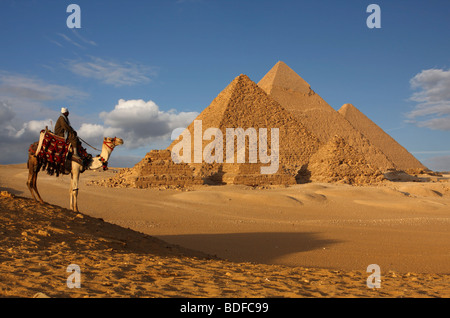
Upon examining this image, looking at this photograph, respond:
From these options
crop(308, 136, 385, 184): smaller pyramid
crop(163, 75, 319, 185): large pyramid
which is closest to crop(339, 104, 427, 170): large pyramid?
crop(163, 75, 319, 185): large pyramid

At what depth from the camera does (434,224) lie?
44.2 ft

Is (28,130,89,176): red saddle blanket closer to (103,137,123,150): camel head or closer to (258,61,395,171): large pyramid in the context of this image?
(103,137,123,150): camel head

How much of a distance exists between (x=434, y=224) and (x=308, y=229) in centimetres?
524

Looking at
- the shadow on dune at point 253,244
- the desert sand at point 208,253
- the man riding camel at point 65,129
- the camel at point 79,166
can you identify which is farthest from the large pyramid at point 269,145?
the man riding camel at point 65,129

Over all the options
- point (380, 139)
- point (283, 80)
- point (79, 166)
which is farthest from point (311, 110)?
point (79, 166)

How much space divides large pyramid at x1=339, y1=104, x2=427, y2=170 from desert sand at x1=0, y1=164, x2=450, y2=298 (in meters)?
75.1

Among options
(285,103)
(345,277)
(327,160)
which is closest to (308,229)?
(345,277)

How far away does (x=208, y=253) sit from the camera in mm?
7578

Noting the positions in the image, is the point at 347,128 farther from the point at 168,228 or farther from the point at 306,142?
the point at 168,228

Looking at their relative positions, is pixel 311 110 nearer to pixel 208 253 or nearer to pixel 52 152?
pixel 208 253

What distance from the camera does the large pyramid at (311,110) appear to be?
7431 centimetres

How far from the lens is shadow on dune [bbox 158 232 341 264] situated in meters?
7.55

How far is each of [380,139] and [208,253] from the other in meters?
87.7

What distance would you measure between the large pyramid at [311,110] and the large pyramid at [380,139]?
10.4 meters
